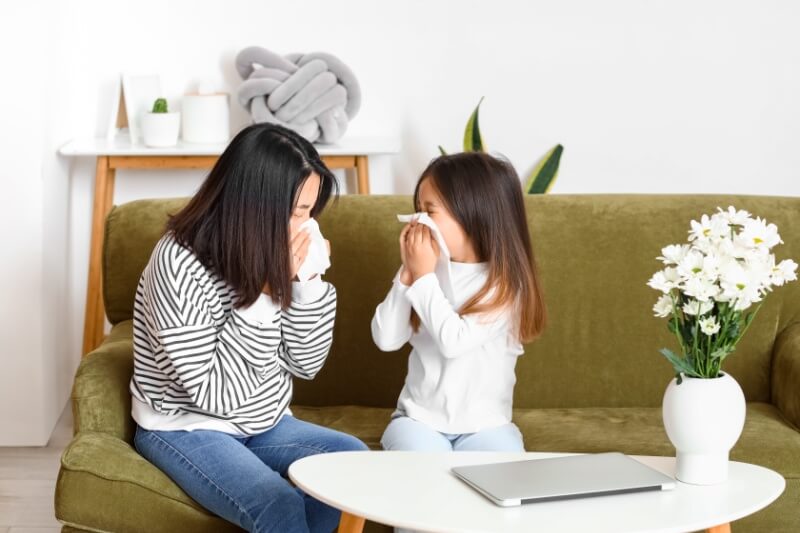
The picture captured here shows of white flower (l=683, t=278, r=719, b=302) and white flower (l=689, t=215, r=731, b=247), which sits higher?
white flower (l=689, t=215, r=731, b=247)

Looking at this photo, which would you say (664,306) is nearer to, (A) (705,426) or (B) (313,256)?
(A) (705,426)

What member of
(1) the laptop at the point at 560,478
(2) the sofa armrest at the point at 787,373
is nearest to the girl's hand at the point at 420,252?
(1) the laptop at the point at 560,478

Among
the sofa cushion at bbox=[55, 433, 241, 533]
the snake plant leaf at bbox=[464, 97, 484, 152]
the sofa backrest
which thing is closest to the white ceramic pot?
the snake plant leaf at bbox=[464, 97, 484, 152]

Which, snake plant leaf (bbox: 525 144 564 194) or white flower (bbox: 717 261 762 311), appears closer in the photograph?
white flower (bbox: 717 261 762 311)

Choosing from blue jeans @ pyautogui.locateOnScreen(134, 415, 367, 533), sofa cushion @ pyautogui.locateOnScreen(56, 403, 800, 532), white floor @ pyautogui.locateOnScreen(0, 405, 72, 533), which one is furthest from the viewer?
white floor @ pyautogui.locateOnScreen(0, 405, 72, 533)

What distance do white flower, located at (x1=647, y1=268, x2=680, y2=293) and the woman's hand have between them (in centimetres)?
57

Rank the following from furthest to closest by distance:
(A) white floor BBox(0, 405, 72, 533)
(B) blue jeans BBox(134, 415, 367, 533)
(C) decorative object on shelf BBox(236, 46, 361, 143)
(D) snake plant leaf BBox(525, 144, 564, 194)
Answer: (D) snake plant leaf BBox(525, 144, 564, 194) < (C) decorative object on shelf BBox(236, 46, 361, 143) < (A) white floor BBox(0, 405, 72, 533) < (B) blue jeans BBox(134, 415, 367, 533)

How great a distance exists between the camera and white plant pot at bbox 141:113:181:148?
3398 millimetres

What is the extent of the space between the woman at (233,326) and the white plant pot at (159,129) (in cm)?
141

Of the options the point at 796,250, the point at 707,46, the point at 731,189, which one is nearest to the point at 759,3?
the point at 707,46

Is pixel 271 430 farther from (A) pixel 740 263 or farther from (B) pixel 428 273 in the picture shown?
(A) pixel 740 263

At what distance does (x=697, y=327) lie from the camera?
1.70m

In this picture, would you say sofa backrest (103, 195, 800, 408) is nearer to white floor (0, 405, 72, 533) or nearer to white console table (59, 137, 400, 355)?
white floor (0, 405, 72, 533)

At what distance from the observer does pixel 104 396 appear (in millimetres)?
2133
